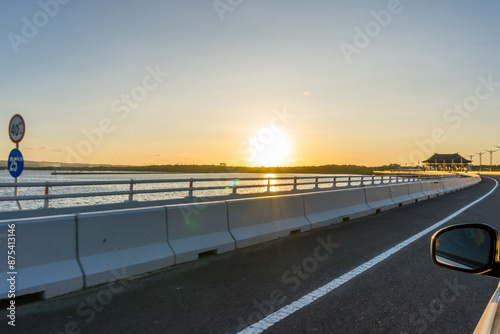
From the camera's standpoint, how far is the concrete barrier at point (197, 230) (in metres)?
7.07

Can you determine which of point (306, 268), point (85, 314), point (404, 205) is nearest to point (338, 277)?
point (306, 268)

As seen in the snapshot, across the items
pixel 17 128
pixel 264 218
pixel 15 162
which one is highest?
pixel 17 128

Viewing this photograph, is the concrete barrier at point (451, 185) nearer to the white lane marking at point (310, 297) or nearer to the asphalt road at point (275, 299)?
the white lane marking at point (310, 297)

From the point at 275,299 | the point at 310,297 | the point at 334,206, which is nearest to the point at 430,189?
the point at 334,206

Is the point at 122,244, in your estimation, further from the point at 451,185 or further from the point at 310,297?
the point at 451,185

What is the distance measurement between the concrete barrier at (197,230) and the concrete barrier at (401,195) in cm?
1214

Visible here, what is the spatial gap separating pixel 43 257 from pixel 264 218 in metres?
4.93

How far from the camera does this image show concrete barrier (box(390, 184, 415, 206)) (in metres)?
18.7

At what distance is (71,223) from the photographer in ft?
18.5

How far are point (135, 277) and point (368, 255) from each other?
4.06 m

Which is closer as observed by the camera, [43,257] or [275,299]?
[275,299]

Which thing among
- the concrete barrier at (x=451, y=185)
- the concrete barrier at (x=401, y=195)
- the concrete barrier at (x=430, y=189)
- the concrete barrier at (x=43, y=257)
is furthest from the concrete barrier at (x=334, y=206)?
the concrete barrier at (x=451, y=185)

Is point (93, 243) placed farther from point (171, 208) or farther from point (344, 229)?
point (344, 229)

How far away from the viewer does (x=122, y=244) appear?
20.4ft
